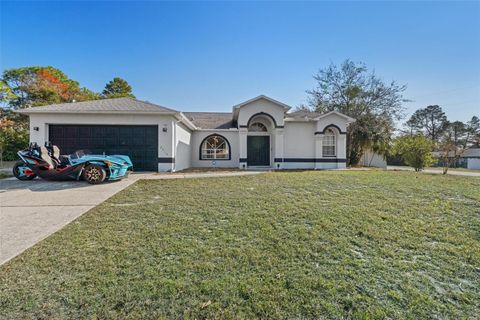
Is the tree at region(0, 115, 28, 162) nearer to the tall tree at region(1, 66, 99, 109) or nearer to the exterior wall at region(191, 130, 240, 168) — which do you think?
the tall tree at region(1, 66, 99, 109)

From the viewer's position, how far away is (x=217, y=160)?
16.9 m

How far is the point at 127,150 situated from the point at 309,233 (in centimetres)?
1136

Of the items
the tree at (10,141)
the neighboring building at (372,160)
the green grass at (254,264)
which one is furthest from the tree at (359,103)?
the tree at (10,141)

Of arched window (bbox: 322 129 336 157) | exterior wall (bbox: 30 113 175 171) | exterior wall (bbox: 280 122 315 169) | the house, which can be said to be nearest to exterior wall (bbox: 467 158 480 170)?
the house

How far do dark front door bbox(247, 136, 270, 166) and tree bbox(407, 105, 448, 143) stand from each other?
172 feet

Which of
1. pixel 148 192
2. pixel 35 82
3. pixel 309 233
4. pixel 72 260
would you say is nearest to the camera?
pixel 72 260

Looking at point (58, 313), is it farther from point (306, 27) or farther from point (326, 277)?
point (306, 27)

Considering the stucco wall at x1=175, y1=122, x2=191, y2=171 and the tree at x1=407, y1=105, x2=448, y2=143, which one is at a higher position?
the tree at x1=407, y1=105, x2=448, y2=143

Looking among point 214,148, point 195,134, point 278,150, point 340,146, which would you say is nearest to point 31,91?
point 195,134

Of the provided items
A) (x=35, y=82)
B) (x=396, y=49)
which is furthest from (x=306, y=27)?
(x=35, y=82)

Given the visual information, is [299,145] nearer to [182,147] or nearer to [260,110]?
[260,110]

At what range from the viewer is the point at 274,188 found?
25.8 feet

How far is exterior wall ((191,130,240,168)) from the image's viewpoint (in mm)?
16703

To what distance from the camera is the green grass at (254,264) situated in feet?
7.60
